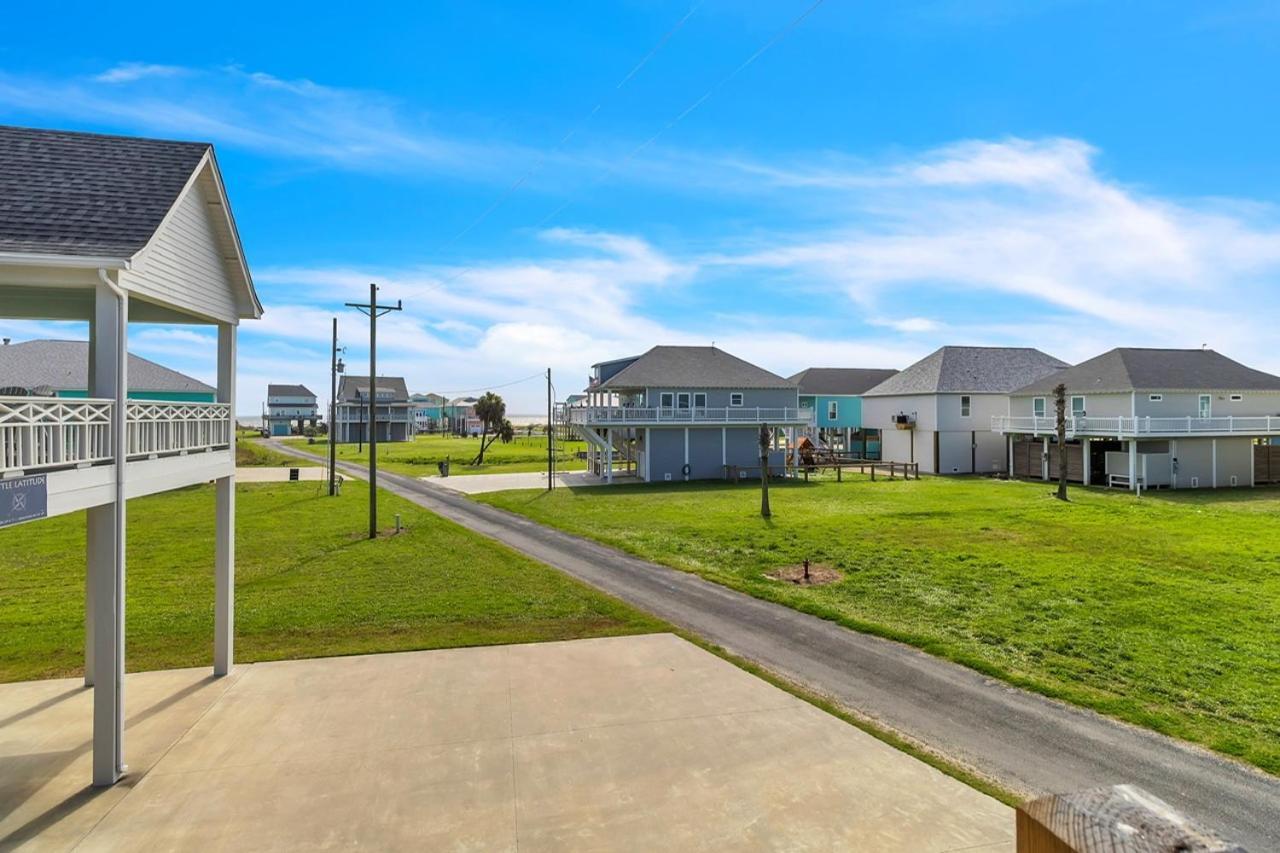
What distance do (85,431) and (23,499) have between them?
4.20 feet

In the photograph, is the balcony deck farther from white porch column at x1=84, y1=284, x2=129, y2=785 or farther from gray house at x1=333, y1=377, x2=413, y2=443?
gray house at x1=333, y1=377, x2=413, y2=443

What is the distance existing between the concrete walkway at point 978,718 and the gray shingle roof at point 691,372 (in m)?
25.3

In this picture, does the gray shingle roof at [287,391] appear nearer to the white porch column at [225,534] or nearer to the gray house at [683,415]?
the gray house at [683,415]

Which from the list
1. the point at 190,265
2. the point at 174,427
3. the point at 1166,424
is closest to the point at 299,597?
the point at 174,427

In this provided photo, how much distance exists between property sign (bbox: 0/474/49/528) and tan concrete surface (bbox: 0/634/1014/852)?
9.82 feet

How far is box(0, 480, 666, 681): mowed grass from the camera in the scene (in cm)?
1170

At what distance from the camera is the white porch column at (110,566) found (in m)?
7.37

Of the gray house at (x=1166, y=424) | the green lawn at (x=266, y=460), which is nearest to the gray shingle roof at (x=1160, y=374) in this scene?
the gray house at (x=1166, y=424)

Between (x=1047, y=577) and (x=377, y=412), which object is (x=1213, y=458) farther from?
(x=377, y=412)

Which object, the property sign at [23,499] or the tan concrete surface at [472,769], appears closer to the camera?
the property sign at [23,499]

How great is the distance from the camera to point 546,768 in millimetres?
7516

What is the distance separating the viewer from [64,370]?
35.5 meters

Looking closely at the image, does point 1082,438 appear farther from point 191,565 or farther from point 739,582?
point 191,565

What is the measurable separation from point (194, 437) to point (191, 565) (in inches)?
386
